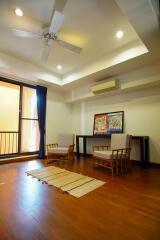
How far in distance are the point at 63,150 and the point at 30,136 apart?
1.88 m

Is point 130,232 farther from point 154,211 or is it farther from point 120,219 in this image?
point 154,211

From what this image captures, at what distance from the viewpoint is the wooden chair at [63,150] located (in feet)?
13.5

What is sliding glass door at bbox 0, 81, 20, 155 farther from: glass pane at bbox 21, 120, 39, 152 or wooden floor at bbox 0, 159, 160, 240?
wooden floor at bbox 0, 159, 160, 240

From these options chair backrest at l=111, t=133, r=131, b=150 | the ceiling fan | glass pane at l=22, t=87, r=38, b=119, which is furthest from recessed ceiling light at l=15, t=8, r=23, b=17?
chair backrest at l=111, t=133, r=131, b=150

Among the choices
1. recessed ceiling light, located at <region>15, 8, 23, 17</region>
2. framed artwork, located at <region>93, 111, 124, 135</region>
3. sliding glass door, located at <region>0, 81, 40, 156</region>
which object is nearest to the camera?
recessed ceiling light, located at <region>15, 8, 23, 17</region>

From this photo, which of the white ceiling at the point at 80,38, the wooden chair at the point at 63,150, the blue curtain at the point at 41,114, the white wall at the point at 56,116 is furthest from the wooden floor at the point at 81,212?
the white wall at the point at 56,116

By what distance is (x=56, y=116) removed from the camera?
219 inches

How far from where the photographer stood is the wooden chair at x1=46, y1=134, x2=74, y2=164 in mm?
4102

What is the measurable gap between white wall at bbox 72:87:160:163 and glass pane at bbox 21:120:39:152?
190 cm

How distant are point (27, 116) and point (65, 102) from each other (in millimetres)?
1636

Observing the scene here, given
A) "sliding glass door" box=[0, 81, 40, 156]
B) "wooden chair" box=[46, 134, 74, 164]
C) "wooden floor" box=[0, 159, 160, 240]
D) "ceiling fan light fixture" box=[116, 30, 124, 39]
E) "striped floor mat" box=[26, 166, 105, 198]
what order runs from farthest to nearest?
1. "sliding glass door" box=[0, 81, 40, 156]
2. "wooden chair" box=[46, 134, 74, 164]
3. "ceiling fan light fixture" box=[116, 30, 124, 39]
4. "striped floor mat" box=[26, 166, 105, 198]
5. "wooden floor" box=[0, 159, 160, 240]

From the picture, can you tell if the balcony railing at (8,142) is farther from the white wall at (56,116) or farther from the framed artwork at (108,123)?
the framed artwork at (108,123)

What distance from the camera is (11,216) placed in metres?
1.57

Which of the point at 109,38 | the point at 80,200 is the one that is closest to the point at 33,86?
the point at 109,38
